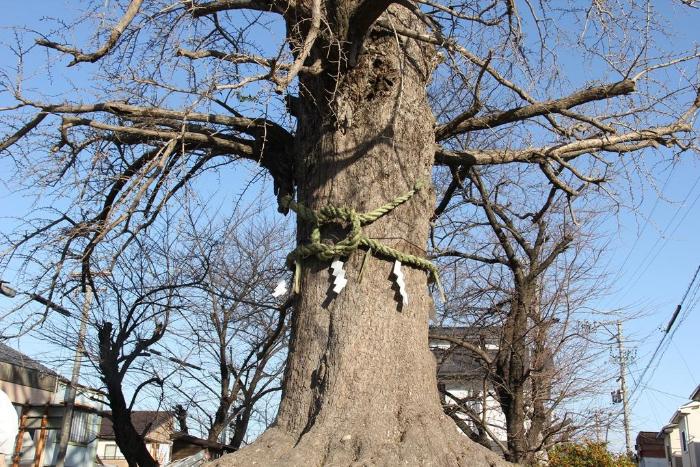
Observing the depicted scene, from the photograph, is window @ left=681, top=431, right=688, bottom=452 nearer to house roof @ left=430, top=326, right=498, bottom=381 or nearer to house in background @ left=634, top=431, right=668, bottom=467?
house in background @ left=634, top=431, right=668, bottom=467

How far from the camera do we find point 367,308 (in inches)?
149

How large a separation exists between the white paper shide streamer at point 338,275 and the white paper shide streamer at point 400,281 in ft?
0.93

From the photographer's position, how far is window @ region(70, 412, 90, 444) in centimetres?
2492

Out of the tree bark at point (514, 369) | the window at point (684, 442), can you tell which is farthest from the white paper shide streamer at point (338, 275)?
the window at point (684, 442)

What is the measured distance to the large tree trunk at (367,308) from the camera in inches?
134

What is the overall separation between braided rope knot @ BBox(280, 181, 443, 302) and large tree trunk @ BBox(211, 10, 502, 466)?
53 mm

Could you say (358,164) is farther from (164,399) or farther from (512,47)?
(164,399)

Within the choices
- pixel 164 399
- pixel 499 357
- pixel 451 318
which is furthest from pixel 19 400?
pixel 499 357

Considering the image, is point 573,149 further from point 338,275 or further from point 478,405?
point 478,405

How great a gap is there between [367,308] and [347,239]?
39 centimetres

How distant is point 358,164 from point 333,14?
0.88m

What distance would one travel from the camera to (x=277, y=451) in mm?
3439

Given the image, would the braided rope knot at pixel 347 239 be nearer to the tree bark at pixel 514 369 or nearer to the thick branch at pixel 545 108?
the thick branch at pixel 545 108

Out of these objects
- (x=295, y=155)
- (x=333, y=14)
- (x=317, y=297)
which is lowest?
(x=317, y=297)
